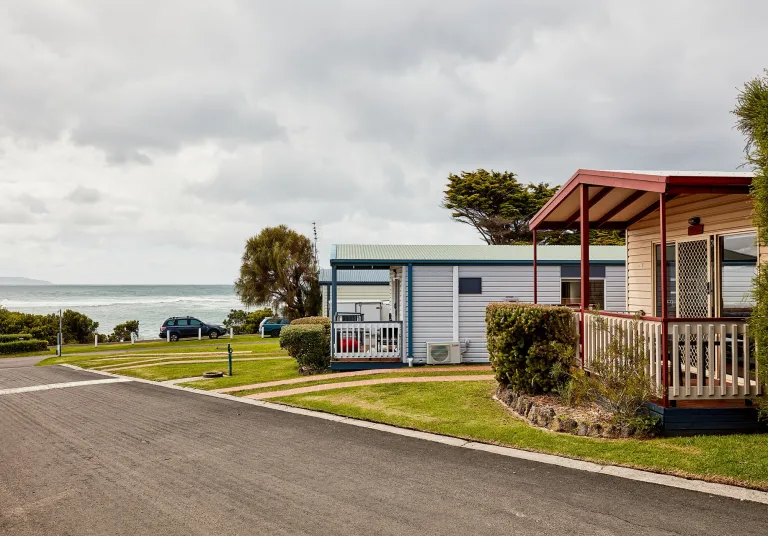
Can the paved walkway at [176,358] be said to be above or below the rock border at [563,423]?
below

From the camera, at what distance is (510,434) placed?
741 cm

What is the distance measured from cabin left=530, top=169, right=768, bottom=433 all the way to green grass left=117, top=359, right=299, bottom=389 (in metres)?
8.14

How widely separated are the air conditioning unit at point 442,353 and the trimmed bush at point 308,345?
3.09 meters

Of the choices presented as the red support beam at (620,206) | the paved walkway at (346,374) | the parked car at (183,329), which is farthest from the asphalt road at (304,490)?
the parked car at (183,329)

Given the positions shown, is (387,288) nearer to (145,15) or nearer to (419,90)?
(419,90)

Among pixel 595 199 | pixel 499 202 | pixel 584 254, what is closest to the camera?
pixel 584 254

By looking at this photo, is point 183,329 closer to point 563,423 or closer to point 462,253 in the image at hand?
point 462,253

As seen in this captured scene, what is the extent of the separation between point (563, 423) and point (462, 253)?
9.13 metres

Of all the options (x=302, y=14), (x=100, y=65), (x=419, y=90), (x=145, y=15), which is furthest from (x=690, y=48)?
(x=100, y=65)

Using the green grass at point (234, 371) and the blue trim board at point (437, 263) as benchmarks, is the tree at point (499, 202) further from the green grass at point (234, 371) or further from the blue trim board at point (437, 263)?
the green grass at point (234, 371)

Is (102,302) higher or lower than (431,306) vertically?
lower

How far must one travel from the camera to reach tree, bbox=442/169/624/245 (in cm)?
4069

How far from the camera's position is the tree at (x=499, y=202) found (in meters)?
40.7

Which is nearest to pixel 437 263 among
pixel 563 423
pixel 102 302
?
pixel 563 423
